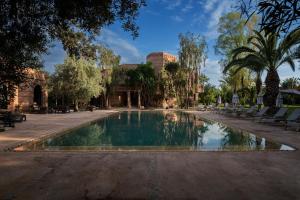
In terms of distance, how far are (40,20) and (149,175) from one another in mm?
3285

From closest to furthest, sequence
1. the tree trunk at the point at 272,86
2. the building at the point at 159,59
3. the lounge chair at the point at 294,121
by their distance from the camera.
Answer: the lounge chair at the point at 294,121, the tree trunk at the point at 272,86, the building at the point at 159,59

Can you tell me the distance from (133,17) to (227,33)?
2862cm

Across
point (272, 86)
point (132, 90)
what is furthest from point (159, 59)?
point (272, 86)

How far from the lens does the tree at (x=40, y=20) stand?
4.59 m

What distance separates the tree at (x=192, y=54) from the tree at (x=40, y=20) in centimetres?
3560

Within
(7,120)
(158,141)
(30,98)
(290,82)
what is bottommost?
(158,141)

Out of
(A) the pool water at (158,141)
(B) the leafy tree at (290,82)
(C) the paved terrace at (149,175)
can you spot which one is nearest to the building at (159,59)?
(B) the leafy tree at (290,82)

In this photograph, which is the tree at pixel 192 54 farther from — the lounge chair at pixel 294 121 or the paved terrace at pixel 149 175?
the paved terrace at pixel 149 175

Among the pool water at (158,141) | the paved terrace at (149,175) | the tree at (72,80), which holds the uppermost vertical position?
the tree at (72,80)

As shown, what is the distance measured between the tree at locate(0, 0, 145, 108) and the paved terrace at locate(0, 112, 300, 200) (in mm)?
1959

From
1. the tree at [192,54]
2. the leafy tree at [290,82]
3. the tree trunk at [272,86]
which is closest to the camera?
the tree trunk at [272,86]

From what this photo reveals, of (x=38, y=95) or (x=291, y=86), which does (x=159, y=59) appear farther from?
(x=291, y=86)

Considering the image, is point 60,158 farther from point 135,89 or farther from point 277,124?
point 135,89

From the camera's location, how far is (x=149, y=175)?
543 cm
